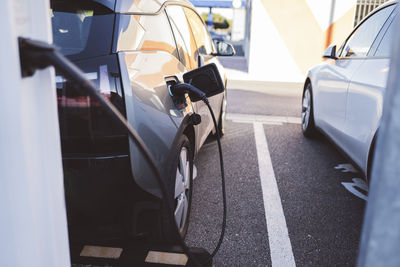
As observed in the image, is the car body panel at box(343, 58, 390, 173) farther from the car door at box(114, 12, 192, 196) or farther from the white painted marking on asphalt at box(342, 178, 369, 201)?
the car door at box(114, 12, 192, 196)

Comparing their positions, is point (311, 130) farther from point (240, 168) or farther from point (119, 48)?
point (119, 48)

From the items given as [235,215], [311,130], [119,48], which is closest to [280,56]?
[311,130]

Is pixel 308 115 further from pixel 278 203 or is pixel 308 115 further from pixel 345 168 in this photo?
pixel 278 203

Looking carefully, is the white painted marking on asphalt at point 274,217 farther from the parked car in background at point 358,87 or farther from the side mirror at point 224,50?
the side mirror at point 224,50

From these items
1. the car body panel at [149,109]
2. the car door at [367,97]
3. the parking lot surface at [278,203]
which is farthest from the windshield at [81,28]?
the car door at [367,97]

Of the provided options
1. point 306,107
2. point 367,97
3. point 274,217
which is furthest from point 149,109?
point 306,107

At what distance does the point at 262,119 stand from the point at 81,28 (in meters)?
4.63

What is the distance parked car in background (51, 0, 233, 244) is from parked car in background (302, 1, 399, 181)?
4.66 ft

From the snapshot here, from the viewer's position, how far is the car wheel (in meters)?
4.90

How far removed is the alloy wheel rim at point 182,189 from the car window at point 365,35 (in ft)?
6.37

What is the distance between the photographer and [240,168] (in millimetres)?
4043

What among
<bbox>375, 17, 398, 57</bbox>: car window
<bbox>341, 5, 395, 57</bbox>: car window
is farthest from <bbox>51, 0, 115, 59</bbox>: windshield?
<bbox>341, 5, 395, 57</bbox>: car window

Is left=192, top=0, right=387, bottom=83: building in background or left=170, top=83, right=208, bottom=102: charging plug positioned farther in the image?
left=192, top=0, right=387, bottom=83: building in background

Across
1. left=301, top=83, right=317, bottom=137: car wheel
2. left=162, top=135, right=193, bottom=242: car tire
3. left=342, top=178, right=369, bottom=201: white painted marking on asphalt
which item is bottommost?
left=342, top=178, right=369, bottom=201: white painted marking on asphalt
